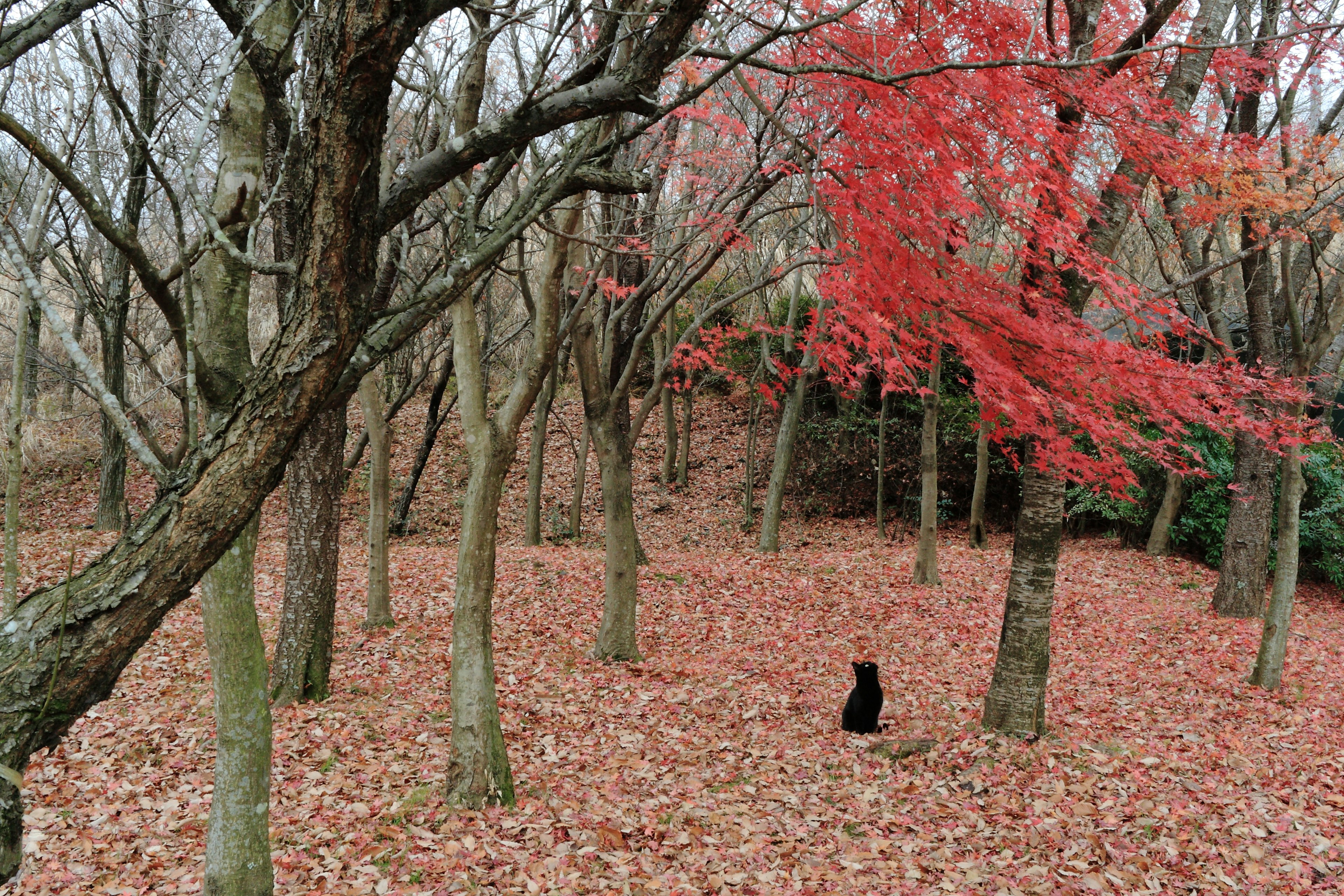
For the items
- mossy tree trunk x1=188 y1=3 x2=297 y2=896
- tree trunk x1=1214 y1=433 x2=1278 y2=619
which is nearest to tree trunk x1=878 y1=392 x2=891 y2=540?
tree trunk x1=1214 y1=433 x2=1278 y2=619

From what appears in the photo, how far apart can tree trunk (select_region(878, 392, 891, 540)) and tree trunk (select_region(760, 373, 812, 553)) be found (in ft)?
7.43

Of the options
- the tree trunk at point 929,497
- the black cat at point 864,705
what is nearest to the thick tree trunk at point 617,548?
the black cat at point 864,705

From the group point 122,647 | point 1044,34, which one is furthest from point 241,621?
point 1044,34

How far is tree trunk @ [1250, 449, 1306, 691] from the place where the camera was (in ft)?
23.8

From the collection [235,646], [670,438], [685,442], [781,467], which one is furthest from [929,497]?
[235,646]

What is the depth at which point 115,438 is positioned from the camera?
11250 mm

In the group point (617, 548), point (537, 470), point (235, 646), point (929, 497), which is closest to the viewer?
point (235, 646)

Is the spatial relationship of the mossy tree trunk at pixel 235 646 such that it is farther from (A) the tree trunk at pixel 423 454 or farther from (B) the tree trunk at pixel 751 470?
(B) the tree trunk at pixel 751 470

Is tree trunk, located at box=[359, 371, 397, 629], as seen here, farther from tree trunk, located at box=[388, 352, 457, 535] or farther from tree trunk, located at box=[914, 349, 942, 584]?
tree trunk, located at box=[914, 349, 942, 584]

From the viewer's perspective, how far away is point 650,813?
528 centimetres

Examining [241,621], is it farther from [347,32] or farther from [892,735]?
[892,735]

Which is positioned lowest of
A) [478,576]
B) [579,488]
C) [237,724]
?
[237,724]

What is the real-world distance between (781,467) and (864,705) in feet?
24.8

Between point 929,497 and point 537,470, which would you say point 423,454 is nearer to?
point 537,470
